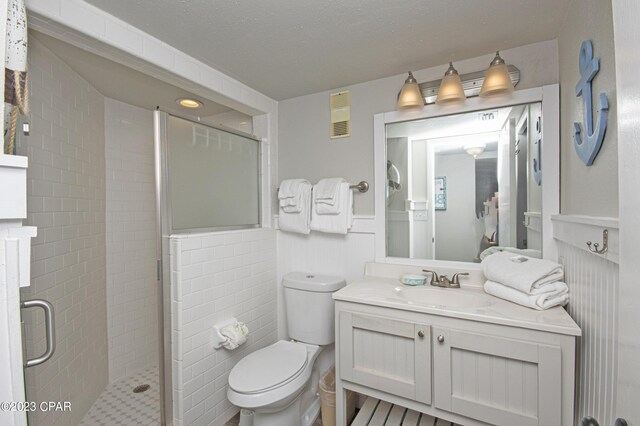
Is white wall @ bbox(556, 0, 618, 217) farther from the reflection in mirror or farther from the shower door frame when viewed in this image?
the shower door frame

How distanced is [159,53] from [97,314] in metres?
1.80

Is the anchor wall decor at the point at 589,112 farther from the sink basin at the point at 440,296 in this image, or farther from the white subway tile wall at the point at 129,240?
the white subway tile wall at the point at 129,240

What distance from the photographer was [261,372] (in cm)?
153

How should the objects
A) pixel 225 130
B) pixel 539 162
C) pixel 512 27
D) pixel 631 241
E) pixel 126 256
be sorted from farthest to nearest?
pixel 126 256, pixel 225 130, pixel 539 162, pixel 512 27, pixel 631 241

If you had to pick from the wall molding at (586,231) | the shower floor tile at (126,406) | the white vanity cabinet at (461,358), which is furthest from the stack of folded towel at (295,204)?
the shower floor tile at (126,406)

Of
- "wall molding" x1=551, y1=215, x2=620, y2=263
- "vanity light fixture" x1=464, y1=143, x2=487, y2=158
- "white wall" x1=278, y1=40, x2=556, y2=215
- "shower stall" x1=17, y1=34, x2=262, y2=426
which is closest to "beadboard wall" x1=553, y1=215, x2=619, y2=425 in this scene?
"wall molding" x1=551, y1=215, x2=620, y2=263

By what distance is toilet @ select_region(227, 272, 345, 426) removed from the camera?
1420 millimetres

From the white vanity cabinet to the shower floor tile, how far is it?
4.33 ft

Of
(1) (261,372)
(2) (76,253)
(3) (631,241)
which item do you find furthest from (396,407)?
(2) (76,253)

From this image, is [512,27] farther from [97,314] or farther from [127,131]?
[97,314]

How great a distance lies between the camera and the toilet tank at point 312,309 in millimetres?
1864

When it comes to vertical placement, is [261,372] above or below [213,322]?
below

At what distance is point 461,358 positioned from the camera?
1225mm

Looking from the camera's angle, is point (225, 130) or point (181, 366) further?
point (225, 130)
